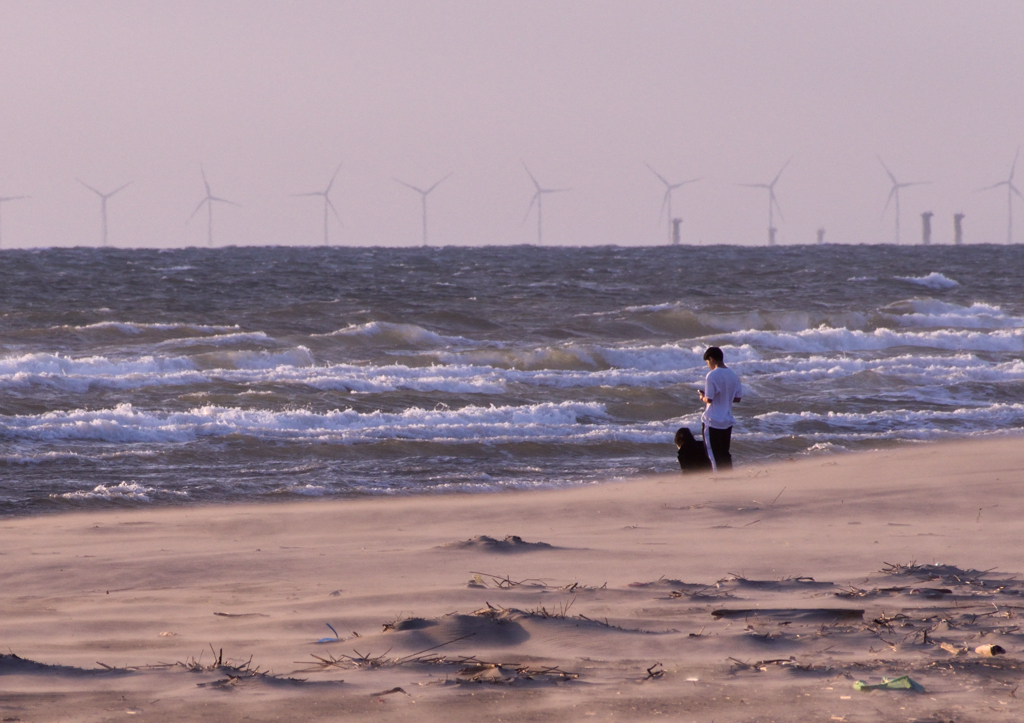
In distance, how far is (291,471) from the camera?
1073 cm

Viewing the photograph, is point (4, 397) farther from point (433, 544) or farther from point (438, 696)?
point (438, 696)

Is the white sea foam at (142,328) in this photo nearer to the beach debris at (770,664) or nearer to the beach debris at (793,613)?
the beach debris at (793,613)

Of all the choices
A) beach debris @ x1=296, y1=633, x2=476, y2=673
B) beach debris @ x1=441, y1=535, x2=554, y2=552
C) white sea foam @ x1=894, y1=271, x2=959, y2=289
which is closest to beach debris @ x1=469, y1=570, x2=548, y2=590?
beach debris @ x1=441, y1=535, x2=554, y2=552

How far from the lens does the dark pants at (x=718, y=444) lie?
10.2m

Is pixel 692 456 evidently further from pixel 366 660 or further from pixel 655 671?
pixel 366 660

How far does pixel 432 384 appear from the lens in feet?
56.7

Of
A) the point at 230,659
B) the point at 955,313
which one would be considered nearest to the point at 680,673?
the point at 230,659

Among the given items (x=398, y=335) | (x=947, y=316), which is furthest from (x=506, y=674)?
(x=947, y=316)

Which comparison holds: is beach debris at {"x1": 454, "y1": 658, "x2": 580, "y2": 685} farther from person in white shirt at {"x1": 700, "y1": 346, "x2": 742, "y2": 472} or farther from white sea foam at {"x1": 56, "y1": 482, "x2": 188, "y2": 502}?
person in white shirt at {"x1": 700, "y1": 346, "x2": 742, "y2": 472}

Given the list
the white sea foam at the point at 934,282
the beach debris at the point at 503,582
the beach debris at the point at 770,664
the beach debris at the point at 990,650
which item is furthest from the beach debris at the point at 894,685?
the white sea foam at the point at 934,282

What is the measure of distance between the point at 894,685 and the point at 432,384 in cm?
1405

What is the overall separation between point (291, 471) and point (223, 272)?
41.4 metres

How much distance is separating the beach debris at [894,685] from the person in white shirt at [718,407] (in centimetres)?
660

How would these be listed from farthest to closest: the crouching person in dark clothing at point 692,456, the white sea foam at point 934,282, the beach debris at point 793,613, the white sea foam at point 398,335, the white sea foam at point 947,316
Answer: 1. the white sea foam at point 934,282
2. the white sea foam at point 947,316
3. the white sea foam at point 398,335
4. the crouching person in dark clothing at point 692,456
5. the beach debris at point 793,613
